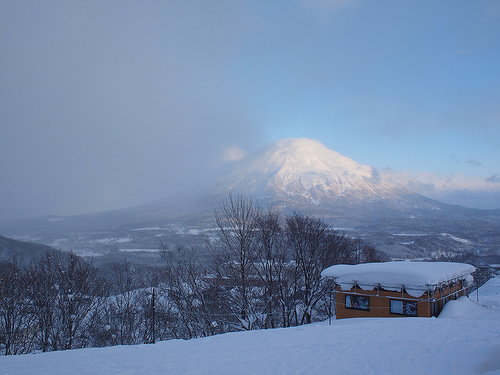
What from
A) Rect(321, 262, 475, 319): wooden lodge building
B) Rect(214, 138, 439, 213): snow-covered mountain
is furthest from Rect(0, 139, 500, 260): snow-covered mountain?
Rect(321, 262, 475, 319): wooden lodge building

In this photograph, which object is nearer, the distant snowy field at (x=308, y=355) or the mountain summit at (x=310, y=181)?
the distant snowy field at (x=308, y=355)

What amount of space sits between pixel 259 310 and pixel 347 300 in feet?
12.8

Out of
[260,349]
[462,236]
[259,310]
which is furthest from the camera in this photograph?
[462,236]

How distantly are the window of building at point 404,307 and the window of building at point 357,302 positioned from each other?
1020mm

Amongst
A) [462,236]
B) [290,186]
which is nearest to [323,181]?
[290,186]

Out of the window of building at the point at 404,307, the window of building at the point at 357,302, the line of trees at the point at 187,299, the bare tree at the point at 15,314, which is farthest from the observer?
the window of building at the point at 357,302

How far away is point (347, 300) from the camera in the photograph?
14.7 meters

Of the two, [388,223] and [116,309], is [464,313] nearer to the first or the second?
[116,309]

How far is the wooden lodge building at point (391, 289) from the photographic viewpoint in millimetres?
12859

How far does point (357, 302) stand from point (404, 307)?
6.16ft

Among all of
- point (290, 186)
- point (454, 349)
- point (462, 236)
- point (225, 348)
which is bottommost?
point (462, 236)

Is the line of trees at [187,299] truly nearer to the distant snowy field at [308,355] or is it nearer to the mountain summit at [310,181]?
the distant snowy field at [308,355]

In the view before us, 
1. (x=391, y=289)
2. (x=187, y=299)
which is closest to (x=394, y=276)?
(x=391, y=289)

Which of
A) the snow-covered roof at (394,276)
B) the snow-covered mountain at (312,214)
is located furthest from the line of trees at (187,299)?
the snow-covered mountain at (312,214)
